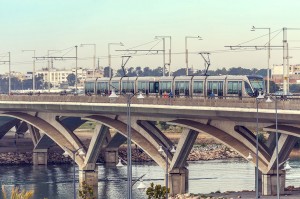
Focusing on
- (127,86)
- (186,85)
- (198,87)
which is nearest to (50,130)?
(127,86)

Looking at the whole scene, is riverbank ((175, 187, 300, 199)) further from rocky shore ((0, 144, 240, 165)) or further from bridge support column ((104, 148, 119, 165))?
rocky shore ((0, 144, 240, 165))

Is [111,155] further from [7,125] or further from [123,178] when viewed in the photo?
[123,178]

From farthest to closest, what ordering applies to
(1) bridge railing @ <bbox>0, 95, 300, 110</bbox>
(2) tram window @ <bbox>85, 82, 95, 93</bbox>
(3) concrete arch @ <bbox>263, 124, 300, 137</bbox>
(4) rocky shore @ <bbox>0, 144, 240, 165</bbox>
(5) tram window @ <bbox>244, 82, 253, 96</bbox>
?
(4) rocky shore @ <bbox>0, 144, 240, 165</bbox>, (2) tram window @ <bbox>85, 82, 95, 93</bbox>, (5) tram window @ <bbox>244, 82, 253, 96</bbox>, (3) concrete arch @ <bbox>263, 124, 300, 137</bbox>, (1) bridge railing @ <bbox>0, 95, 300, 110</bbox>

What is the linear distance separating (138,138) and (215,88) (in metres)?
12.1

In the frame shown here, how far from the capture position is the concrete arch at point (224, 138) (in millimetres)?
98500

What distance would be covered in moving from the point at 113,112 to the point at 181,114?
14972 mm

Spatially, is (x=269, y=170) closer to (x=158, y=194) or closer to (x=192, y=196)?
(x=192, y=196)

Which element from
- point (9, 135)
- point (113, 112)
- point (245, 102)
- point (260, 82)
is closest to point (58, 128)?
point (113, 112)

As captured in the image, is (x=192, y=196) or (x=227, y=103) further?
(x=192, y=196)

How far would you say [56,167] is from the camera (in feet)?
510

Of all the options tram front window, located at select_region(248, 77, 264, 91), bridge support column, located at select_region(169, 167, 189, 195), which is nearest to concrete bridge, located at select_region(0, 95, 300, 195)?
bridge support column, located at select_region(169, 167, 189, 195)

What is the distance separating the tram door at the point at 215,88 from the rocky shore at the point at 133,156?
5554cm

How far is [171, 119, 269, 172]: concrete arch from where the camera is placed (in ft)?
323

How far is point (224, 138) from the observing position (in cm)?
10019
